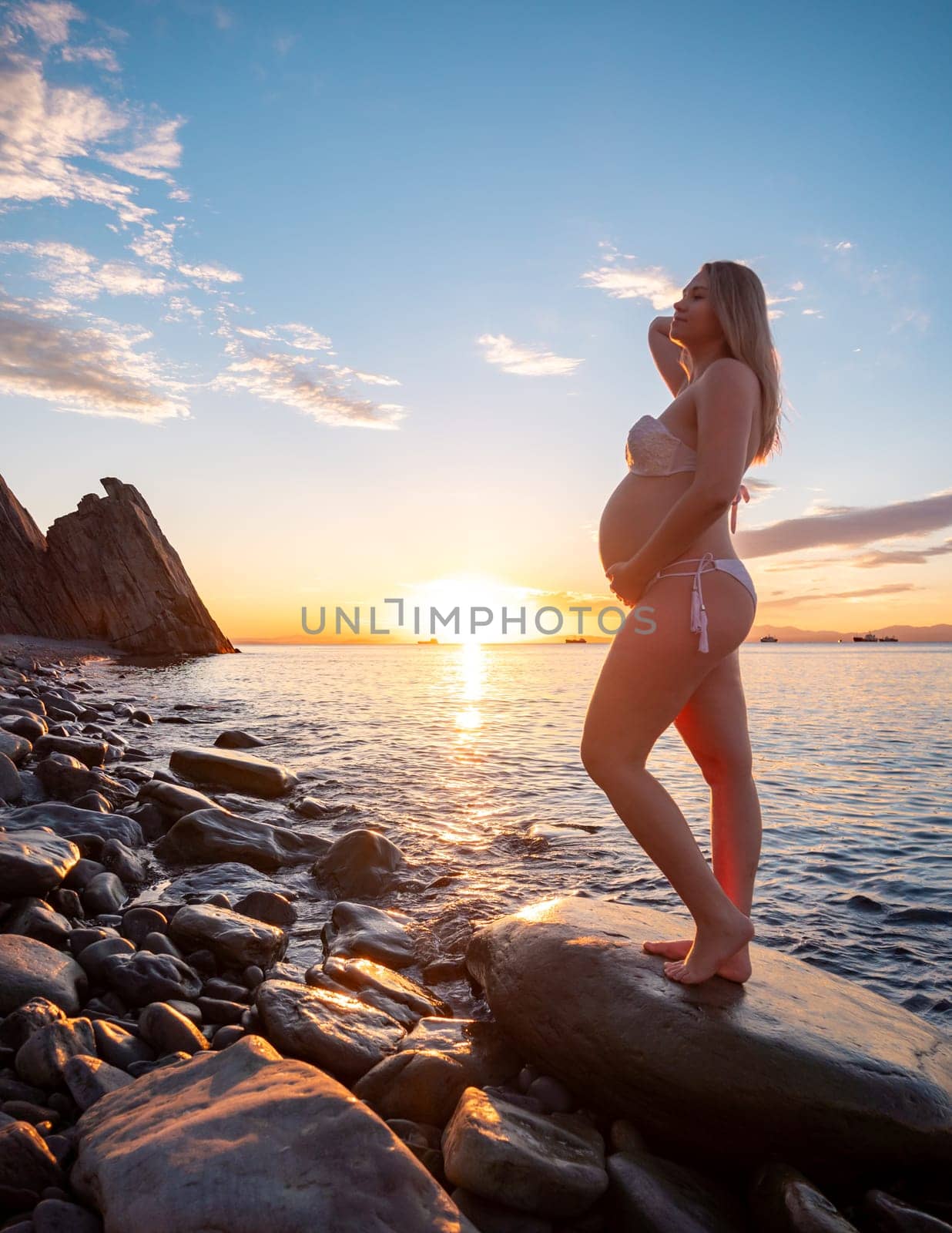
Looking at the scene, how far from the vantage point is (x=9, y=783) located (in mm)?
6285

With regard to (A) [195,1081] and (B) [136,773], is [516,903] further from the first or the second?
(B) [136,773]

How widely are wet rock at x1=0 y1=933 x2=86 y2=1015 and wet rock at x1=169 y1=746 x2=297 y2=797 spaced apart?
521 centimetres

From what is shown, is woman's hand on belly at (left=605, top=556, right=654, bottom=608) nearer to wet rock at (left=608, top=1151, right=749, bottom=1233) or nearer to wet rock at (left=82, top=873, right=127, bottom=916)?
wet rock at (left=608, top=1151, right=749, bottom=1233)

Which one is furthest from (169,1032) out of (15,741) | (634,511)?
(15,741)

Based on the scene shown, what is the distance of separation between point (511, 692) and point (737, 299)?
86.8 feet

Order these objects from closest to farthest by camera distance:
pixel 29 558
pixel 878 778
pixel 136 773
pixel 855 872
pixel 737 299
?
pixel 737 299 < pixel 855 872 < pixel 136 773 < pixel 878 778 < pixel 29 558

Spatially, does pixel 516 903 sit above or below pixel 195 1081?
below

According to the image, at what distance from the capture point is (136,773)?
853 cm

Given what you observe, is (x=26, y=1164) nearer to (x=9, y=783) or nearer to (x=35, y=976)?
(x=35, y=976)

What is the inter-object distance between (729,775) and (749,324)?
1678 mm

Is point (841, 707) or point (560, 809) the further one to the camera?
point (841, 707)

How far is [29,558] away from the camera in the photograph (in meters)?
48.4

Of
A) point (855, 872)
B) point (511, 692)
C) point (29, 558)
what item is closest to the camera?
point (855, 872)

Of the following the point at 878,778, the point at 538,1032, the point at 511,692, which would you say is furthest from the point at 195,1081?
the point at 511,692
